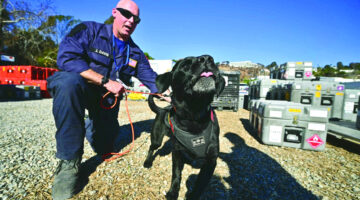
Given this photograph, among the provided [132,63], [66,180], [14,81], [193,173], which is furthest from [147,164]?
[14,81]

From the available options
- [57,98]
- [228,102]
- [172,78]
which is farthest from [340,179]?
[228,102]

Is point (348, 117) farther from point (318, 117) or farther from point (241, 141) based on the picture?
point (241, 141)

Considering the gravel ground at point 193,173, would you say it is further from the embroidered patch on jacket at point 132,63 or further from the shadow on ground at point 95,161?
the embroidered patch on jacket at point 132,63

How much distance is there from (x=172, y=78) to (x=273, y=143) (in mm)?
2528

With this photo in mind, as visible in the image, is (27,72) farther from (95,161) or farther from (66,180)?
(66,180)

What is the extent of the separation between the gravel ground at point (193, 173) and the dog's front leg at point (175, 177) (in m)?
0.14

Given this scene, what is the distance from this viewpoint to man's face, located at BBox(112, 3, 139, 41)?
209 cm

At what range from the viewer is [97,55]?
6.77 feet

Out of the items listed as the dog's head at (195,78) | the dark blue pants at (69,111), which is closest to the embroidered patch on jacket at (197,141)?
the dog's head at (195,78)

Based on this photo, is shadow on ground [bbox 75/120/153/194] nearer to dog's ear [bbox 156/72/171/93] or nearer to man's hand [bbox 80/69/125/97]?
man's hand [bbox 80/69/125/97]

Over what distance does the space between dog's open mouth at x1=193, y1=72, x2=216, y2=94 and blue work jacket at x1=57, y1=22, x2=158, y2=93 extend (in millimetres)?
1130

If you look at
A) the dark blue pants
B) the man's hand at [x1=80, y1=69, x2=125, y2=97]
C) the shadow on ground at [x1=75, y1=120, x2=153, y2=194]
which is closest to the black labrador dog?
the man's hand at [x1=80, y1=69, x2=125, y2=97]

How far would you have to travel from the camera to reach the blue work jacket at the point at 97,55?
5.71 ft

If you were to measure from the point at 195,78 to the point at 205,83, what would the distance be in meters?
0.11
